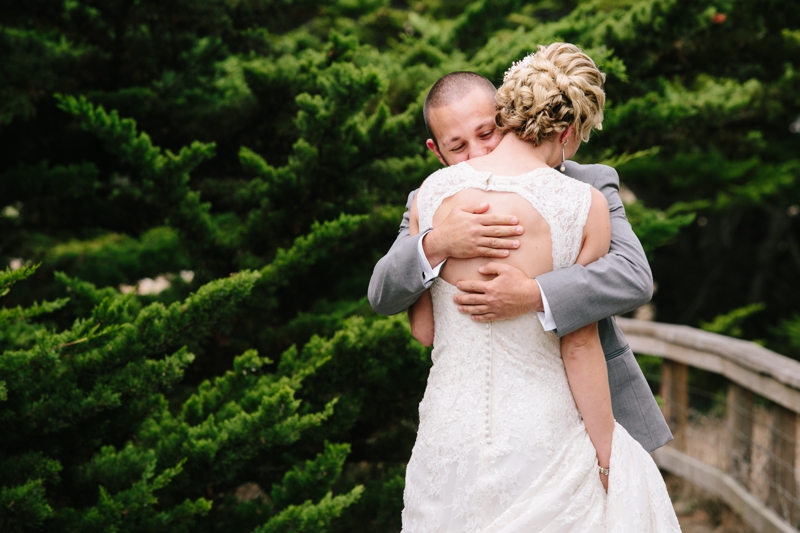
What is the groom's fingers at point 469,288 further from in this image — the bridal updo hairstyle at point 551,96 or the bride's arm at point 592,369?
the bridal updo hairstyle at point 551,96

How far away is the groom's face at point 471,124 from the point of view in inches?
86.7

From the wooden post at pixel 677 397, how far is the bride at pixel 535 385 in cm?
345

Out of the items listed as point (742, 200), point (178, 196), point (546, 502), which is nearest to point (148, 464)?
point (178, 196)

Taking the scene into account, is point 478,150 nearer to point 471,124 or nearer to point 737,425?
point 471,124

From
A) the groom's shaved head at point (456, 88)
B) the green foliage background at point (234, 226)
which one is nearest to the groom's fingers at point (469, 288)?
the groom's shaved head at point (456, 88)

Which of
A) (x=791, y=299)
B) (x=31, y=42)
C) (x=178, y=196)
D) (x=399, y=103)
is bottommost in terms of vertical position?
(x=791, y=299)

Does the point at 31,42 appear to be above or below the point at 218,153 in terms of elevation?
above

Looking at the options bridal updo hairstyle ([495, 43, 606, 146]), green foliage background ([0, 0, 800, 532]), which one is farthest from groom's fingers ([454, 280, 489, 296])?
green foliage background ([0, 0, 800, 532])

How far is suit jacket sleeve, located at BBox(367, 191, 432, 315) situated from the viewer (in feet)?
6.33

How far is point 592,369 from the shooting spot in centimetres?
186

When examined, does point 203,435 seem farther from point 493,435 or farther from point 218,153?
point 218,153

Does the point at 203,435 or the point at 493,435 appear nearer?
the point at 493,435

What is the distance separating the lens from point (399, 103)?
14.3ft

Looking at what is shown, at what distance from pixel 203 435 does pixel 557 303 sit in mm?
1516
